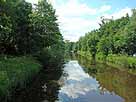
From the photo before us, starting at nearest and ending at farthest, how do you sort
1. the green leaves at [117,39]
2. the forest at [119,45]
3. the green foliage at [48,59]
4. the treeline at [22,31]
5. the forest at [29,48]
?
the forest at [29,48] < the treeline at [22,31] < the green foliage at [48,59] < the forest at [119,45] < the green leaves at [117,39]

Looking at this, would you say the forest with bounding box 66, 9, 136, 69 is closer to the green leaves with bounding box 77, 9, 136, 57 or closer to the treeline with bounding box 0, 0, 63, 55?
the green leaves with bounding box 77, 9, 136, 57

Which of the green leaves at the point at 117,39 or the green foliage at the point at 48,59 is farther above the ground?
the green leaves at the point at 117,39

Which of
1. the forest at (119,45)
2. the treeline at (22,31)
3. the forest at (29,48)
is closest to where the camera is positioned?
the forest at (29,48)

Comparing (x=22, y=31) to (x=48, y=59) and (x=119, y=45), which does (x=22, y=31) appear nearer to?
(x=48, y=59)

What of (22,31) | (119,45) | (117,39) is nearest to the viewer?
(22,31)

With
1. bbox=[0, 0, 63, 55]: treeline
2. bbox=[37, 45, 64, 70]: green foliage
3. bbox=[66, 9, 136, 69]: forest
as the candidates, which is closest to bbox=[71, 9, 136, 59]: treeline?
bbox=[66, 9, 136, 69]: forest

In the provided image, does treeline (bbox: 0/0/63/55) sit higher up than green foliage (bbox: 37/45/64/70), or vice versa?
treeline (bbox: 0/0/63/55)

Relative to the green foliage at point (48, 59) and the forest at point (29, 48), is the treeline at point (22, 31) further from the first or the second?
the green foliage at point (48, 59)

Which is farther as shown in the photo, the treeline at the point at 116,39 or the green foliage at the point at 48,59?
→ the treeline at the point at 116,39

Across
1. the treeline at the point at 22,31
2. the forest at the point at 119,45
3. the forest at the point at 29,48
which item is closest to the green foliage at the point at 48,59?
the forest at the point at 29,48

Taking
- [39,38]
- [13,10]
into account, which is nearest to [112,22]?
[39,38]

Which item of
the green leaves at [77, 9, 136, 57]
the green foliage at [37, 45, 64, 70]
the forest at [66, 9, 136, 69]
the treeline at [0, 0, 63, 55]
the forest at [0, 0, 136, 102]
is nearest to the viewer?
the forest at [0, 0, 136, 102]

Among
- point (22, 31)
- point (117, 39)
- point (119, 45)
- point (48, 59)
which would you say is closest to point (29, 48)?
Answer: point (22, 31)

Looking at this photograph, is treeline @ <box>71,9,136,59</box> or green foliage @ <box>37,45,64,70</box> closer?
green foliage @ <box>37,45,64,70</box>
